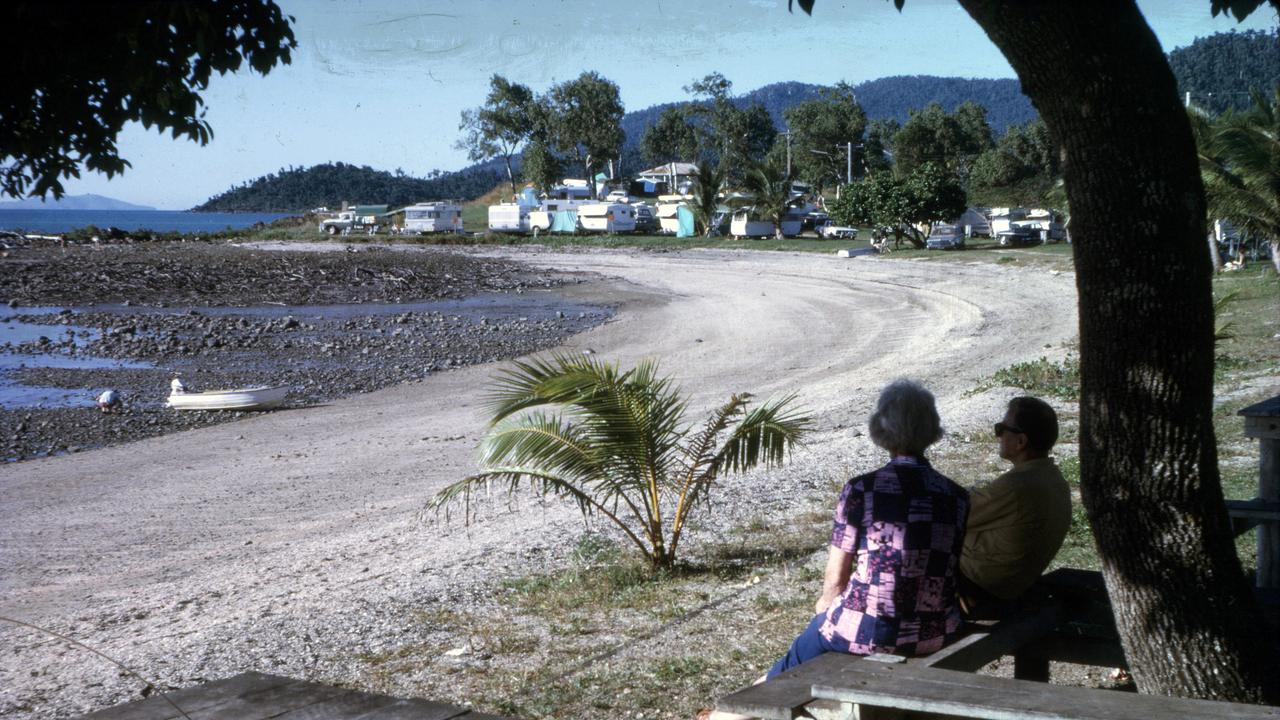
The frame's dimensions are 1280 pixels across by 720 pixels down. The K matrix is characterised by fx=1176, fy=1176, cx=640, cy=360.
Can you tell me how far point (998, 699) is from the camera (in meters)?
2.50

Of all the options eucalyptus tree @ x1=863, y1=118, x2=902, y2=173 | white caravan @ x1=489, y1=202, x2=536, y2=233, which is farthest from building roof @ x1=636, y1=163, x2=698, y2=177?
white caravan @ x1=489, y1=202, x2=536, y2=233

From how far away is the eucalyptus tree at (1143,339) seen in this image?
9.57 feet

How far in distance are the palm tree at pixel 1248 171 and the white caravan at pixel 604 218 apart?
1786 inches

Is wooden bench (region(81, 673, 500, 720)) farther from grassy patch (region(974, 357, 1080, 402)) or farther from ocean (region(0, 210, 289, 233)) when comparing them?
ocean (region(0, 210, 289, 233))

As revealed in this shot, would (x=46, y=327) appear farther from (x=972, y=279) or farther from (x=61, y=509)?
(x=972, y=279)

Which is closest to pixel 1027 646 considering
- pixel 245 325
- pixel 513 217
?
pixel 245 325

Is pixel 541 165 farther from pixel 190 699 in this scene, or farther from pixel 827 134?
pixel 190 699

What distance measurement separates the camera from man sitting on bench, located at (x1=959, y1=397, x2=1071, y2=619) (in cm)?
374

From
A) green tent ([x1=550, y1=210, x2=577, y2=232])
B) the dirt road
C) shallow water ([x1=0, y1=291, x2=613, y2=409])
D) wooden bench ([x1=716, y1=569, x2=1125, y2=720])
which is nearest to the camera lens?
wooden bench ([x1=716, y1=569, x2=1125, y2=720])

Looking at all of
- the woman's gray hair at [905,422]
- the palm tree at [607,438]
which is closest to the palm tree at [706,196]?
the palm tree at [607,438]

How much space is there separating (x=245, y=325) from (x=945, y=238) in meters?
26.1

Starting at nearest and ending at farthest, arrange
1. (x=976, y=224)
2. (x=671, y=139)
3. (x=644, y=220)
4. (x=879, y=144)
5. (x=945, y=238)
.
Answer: (x=945, y=238)
(x=976, y=224)
(x=644, y=220)
(x=879, y=144)
(x=671, y=139)

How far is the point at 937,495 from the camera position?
324 centimetres

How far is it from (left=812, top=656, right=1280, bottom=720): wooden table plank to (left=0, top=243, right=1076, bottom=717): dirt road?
2.81 metres
